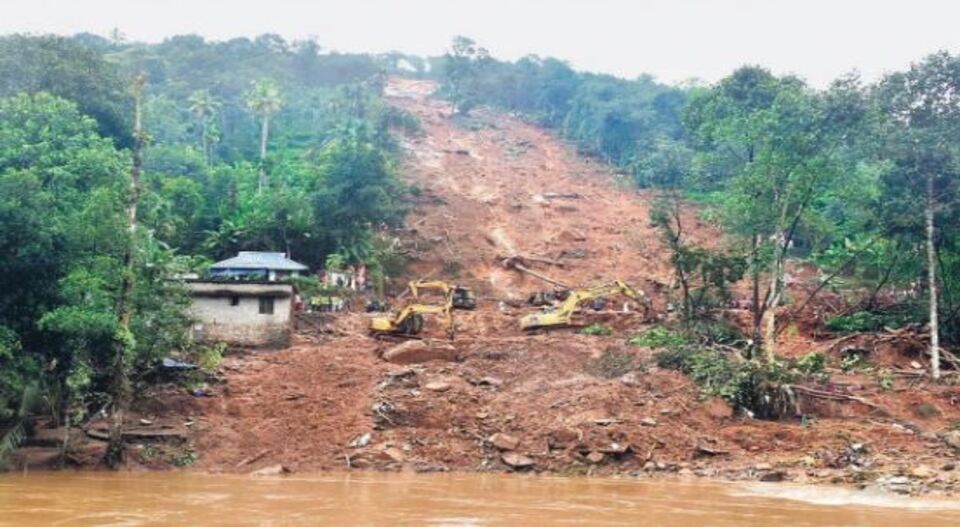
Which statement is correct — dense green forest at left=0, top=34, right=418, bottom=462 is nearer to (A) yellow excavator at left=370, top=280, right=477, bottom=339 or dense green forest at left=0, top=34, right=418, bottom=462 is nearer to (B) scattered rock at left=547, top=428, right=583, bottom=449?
(A) yellow excavator at left=370, top=280, right=477, bottom=339

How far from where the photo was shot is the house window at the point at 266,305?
102 ft

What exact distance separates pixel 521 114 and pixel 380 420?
5949 centimetres

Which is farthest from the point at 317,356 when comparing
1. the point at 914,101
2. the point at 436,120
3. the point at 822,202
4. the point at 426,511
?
the point at 436,120

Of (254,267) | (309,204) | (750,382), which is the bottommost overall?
(750,382)

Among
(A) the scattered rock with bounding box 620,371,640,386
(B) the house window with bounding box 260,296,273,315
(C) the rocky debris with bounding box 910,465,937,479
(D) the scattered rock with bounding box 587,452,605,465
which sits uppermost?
(B) the house window with bounding box 260,296,273,315

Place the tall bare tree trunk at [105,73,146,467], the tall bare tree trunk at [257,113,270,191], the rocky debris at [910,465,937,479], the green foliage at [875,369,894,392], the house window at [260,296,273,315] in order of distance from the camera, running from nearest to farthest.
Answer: the rocky debris at [910,465,937,479], the tall bare tree trunk at [105,73,146,467], the green foliage at [875,369,894,392], the house window at [260,296,273,315], the tall bare tree trunk at [257,113,270,191]

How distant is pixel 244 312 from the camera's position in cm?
3100

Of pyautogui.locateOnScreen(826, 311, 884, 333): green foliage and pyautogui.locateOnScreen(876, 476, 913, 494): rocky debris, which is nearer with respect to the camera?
pyautogui.locateOnScreen(876, 476, 913, 494): rocky debris

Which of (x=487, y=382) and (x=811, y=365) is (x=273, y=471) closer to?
(x=487, y=382)

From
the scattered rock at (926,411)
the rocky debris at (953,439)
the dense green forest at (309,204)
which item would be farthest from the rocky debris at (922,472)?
the dense green forest at (309,204)

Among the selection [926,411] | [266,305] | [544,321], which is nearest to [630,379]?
[544,321]

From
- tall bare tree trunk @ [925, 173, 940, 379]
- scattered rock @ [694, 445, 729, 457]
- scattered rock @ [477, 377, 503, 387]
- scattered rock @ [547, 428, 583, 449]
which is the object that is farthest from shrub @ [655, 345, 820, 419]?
scattered rock @ [477, 377, 503, 387]

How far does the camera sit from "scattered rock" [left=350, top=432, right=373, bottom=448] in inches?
957

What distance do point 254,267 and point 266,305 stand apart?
303cm
